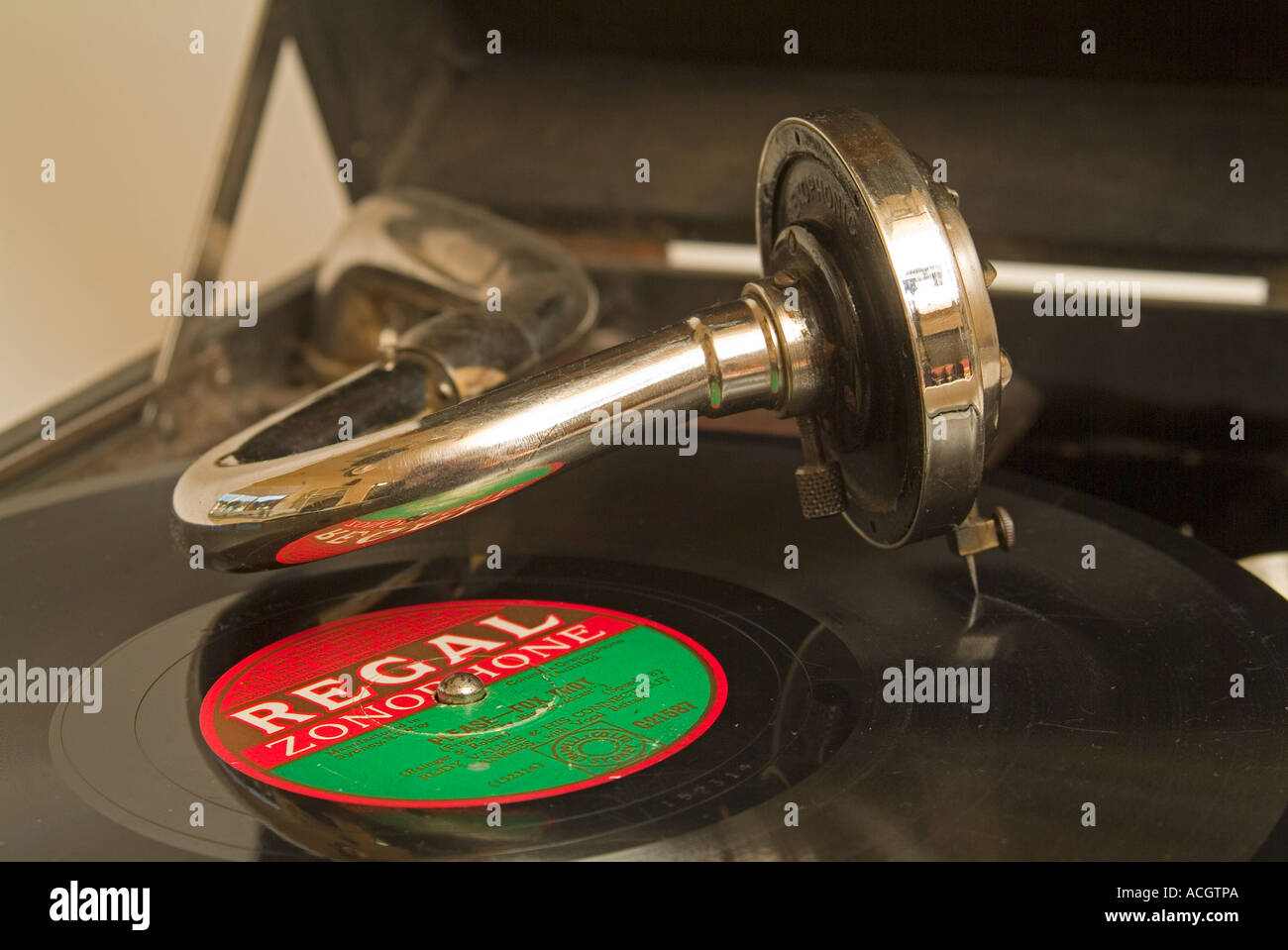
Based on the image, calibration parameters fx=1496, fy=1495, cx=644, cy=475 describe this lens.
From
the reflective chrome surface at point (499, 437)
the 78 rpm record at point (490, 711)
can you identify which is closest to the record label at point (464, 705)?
the 78 rpm record at point (490, 711)

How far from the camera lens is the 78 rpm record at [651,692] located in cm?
94

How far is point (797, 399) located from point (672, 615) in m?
0.21

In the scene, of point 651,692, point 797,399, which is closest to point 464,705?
point 651,692

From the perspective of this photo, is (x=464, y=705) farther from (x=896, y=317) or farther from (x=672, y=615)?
A: (x=896, y=317)

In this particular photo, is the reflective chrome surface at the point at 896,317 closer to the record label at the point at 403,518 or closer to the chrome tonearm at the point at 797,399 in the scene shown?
the chrome tonearm at the point at 797,399

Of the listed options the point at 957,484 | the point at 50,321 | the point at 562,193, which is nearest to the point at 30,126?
the point at 50,321

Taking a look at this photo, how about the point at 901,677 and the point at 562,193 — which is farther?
the point at 562,193

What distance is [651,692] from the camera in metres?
1.14

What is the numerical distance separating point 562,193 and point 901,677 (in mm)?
1276

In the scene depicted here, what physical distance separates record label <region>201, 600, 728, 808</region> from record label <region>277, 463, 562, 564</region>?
10cm

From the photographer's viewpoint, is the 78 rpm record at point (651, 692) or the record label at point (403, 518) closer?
the 78 rpm record at point (651, 692)

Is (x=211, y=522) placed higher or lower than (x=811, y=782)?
higher
